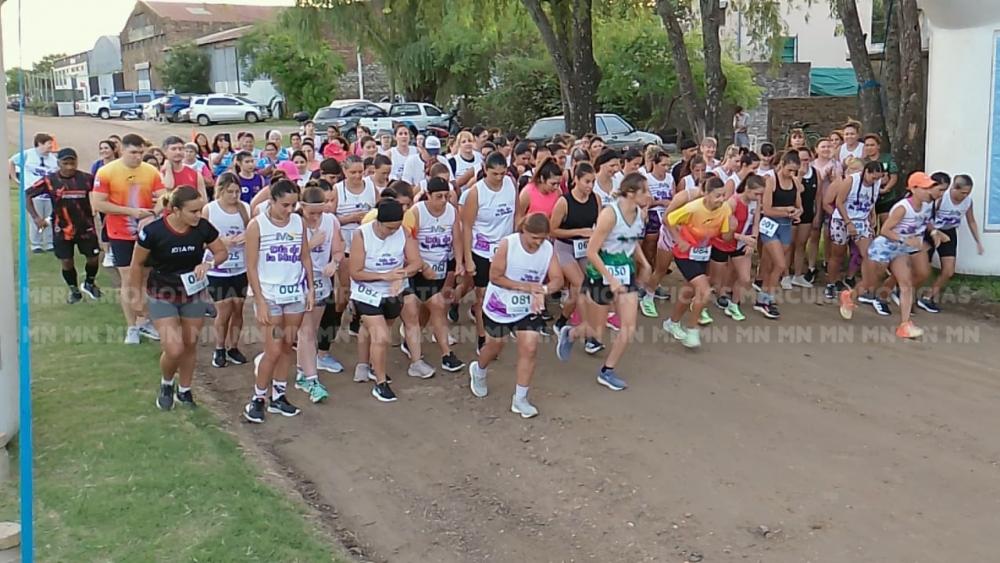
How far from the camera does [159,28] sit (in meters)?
65.1

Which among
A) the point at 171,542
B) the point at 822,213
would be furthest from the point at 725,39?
the point at 171,542

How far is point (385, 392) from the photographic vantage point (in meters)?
7.48

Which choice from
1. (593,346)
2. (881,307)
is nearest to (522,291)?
(593,346)

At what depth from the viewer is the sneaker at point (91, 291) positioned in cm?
1082

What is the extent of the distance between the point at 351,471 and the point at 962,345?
5843mm

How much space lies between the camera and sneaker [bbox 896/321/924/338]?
8.95 m

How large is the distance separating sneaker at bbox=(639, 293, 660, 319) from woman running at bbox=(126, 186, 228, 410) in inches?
186

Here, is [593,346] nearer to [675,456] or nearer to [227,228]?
[675,456]

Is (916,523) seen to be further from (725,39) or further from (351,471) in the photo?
(725,39)

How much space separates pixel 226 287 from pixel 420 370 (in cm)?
176

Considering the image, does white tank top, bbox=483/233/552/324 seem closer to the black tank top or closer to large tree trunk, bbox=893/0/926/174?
the black tank top

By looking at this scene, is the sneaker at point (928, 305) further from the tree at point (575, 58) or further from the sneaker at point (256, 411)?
the tree at point (575, 58)

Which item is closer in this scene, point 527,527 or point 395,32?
point 527,527

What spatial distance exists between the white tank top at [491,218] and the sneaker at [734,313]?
9.02 ft
